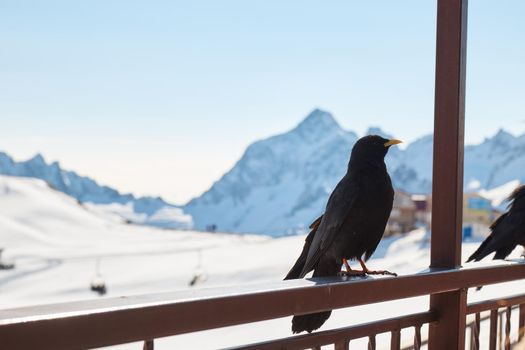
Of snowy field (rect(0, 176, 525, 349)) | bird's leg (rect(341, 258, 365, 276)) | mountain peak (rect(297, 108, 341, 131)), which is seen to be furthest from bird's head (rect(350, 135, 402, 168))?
mountain peak (rect(297, 108, 341, 131))

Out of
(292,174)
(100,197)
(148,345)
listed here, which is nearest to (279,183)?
(292,174)

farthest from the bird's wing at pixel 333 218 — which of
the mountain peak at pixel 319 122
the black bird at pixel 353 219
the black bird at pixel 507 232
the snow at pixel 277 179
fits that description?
→ the mountain peak at pixel 319 122

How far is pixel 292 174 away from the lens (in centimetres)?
15638

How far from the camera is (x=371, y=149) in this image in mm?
1522

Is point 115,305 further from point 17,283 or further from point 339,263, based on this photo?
point 17,283

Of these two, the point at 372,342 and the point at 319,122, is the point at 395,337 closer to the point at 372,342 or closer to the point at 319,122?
the point at 372,342

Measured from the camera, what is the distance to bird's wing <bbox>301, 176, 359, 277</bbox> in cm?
128

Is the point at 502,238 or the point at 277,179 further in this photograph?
the point at 277,179

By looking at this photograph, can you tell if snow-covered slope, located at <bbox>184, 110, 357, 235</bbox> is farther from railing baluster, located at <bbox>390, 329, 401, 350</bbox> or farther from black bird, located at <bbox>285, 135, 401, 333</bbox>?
railing baluster, located at <bbox>390, 329, 401, 350</bbox>

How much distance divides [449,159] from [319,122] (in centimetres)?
16259

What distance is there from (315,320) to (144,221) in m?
141

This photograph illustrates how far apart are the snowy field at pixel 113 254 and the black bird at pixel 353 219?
1964cm

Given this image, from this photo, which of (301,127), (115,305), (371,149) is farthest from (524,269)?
(301,127)

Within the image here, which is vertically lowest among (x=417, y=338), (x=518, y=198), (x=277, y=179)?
(x=417, y=338)
